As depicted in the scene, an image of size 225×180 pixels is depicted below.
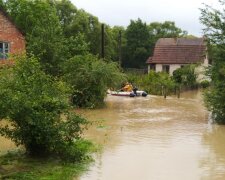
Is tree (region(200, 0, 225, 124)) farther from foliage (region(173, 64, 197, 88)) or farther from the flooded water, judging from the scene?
foliage (region(173, 64, 197, 88))

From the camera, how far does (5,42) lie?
32.8m

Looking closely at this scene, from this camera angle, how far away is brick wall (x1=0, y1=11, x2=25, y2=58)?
3253cm

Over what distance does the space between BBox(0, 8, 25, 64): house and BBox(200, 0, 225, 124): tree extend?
44.6 feet

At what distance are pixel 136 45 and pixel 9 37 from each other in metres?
42.9

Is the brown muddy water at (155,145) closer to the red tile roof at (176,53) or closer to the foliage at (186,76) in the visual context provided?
the foliage at (186,76)

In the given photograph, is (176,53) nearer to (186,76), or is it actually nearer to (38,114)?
(186,76)

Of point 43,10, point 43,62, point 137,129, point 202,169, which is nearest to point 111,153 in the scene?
point 202,169

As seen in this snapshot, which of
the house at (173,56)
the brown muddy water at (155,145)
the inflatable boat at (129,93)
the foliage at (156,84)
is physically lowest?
the brown muddy water at (155,145)

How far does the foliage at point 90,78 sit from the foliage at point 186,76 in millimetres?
20970

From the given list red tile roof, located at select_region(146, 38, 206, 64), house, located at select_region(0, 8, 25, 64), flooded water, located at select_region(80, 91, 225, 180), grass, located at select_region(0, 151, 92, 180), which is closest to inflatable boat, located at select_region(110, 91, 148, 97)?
flooded water, located at select_region(80, 91, 225, 180)

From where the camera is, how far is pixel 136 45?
244 feet

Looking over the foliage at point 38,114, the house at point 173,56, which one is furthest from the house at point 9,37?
the house at point 173,56

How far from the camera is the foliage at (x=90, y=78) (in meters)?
31.5

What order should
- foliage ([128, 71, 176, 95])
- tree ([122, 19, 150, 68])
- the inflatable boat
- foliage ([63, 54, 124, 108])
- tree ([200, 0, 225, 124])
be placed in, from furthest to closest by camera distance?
tree ([122, 19, 150, 68]) → foliage ([128, 71, 176, 95]) → the inflatable boat → foliage ([63, 54, 124, 108]) → tree ([200, 0, 225, 124])
